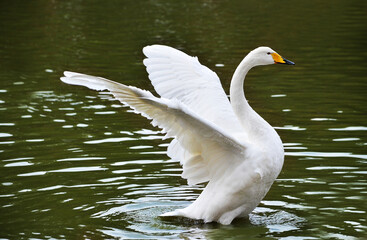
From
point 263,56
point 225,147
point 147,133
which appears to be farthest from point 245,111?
point 147,133

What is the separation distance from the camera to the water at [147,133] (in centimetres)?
920

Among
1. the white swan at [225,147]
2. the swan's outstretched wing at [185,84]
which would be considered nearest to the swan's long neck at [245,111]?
the white swan at [225,147]

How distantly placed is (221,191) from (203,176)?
0.35m

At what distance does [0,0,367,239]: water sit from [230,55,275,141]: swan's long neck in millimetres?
1032

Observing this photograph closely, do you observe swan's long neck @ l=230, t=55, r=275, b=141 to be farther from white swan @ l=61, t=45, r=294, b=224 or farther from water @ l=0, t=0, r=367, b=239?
water @ l=0, t=0, r=367, b=239

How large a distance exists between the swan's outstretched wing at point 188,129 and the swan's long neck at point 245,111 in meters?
0.26

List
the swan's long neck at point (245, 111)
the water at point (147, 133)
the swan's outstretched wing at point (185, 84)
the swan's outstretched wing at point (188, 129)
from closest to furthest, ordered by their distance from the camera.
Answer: the swan's outstretched wing at point (188, 129) → the swan's long neck at point (245, 111) → the water at point (147, 133) → the swan's outstretched wing at point (185, 84)

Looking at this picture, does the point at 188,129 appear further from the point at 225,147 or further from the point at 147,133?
the point at 147,133

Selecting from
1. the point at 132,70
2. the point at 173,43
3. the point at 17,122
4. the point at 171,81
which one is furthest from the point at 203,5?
the point at 171,81

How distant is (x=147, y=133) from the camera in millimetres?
13242

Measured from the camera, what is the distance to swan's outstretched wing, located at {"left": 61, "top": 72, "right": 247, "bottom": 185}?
800 centimetres

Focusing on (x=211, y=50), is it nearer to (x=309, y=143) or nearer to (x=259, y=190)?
(x=309, y=143)

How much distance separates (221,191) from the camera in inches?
358

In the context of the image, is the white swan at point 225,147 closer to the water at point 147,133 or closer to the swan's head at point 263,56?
the swan's head at point 263,56
